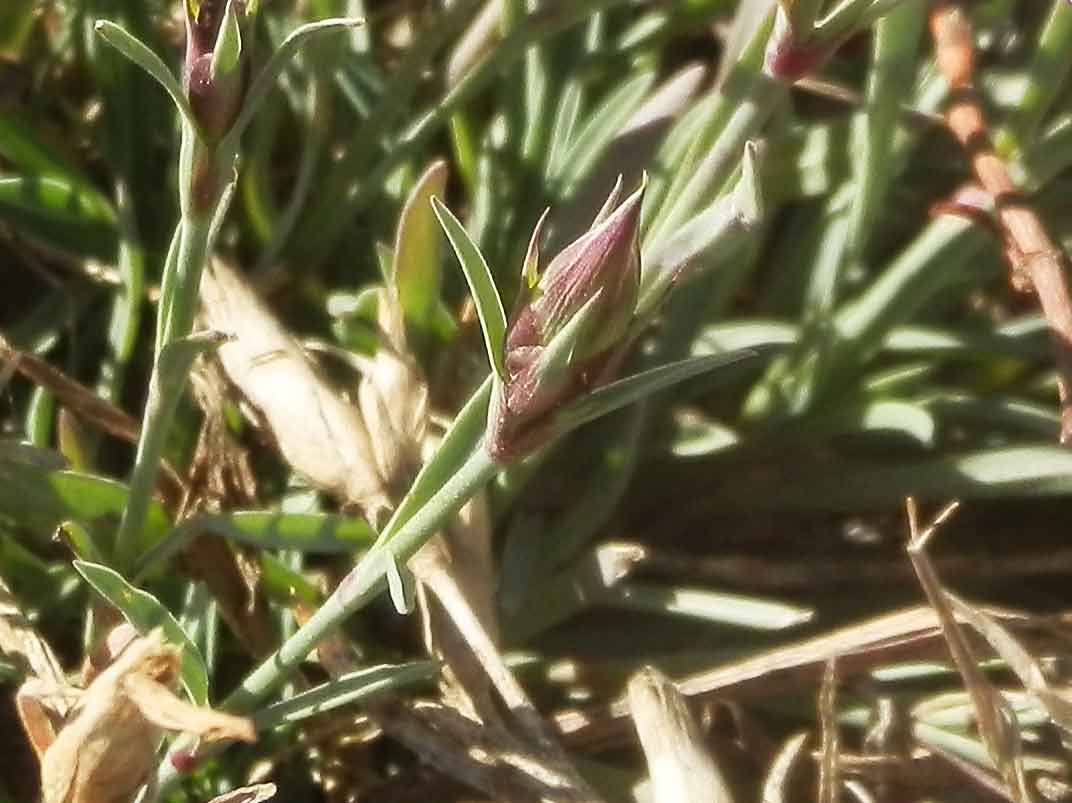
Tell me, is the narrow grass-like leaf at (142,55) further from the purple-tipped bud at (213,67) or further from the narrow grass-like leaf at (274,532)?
the narrow grass-like leaf at (274,532)

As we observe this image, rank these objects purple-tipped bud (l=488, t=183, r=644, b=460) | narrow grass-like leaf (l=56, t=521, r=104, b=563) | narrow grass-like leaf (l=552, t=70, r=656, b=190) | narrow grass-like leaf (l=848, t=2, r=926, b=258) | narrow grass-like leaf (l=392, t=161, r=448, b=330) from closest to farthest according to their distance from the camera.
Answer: purple-tipped bud (l=488, t=183, r=644, b=460) < narrow grass-like leaf (l=56, t=521, r=104, b=563) < narrow grass-like leaf (l=392, t=161, r=448, b=330) < narrow grass-like leaf (l=848, t=2, r=926, b=258) < narrow grass-like leaf (l=552, t=70, r=656, b=190)

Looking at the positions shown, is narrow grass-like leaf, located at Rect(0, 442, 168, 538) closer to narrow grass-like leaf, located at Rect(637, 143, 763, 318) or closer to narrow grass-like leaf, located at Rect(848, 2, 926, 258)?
narrow grass-like leaf, located at Rect(637, 143, 763, 318)

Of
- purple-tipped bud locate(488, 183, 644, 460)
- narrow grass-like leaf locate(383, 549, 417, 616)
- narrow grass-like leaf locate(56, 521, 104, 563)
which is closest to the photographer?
purple-tipped bud locate(488, 183, 644, 460)

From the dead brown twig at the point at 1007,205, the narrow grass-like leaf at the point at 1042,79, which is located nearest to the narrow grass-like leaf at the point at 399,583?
the dead brown twig at the point at 1007,205

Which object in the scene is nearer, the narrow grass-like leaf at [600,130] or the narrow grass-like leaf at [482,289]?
the narrow grass-like leaf at [482,289]

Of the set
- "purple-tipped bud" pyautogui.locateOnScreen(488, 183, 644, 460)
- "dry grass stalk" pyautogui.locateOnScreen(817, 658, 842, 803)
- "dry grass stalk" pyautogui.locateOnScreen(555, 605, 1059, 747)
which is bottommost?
"dry grass stalk" pyautogui.locateOnScreen(817, 658, 842, 803)

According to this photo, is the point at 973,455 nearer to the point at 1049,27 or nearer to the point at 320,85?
the point at 1049,27

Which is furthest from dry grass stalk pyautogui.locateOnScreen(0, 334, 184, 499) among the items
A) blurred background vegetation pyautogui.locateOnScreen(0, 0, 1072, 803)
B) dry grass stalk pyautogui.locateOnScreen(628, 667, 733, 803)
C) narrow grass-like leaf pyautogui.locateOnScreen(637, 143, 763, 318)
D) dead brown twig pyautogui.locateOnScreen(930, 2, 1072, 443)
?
dead brown twig pyautogui.locateOnScreen(930, 2, 1072, 443)
